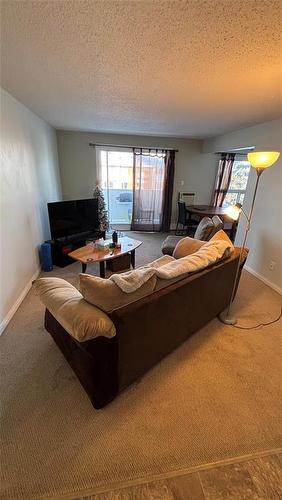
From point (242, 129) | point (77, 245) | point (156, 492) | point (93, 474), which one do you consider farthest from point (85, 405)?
point (242, 129)

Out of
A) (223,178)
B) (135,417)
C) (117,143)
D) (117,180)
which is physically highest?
(117,143)

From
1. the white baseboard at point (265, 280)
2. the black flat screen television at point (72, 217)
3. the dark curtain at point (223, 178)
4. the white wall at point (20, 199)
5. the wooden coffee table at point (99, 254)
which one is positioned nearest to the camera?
the white wall at point (20, 199)

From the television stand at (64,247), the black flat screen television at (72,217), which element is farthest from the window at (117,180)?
the television stand at (64,247)

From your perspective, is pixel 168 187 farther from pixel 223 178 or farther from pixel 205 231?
pixel 205 231

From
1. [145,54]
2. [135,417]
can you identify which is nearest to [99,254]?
[135,417]

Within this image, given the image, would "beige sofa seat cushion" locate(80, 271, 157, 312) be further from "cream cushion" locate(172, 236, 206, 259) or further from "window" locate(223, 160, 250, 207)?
"window" locate(223, 160, 250, 207)

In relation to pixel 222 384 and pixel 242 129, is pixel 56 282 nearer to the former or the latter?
pixel 222 384

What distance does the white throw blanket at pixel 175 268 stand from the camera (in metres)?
1.34

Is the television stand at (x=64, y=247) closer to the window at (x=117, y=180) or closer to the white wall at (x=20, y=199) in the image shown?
the white wall at (x=20, y=199)

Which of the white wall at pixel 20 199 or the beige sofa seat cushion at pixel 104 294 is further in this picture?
the white wall at pixel 20 199

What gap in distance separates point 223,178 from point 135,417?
5.64 meters

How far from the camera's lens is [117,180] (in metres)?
5.44

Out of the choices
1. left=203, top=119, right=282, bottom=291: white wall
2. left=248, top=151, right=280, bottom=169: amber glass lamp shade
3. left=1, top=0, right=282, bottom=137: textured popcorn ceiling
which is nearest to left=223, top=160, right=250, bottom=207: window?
left=203, top=119, right=282, bottom=291: white wall

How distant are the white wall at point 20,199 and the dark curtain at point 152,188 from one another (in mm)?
2250
